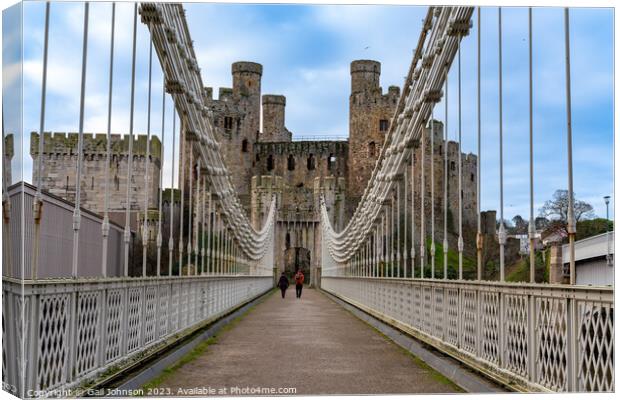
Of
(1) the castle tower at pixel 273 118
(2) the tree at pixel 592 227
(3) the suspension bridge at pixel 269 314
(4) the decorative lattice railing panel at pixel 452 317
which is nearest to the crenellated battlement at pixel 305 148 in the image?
(1) the castle tower at pixel 273 118

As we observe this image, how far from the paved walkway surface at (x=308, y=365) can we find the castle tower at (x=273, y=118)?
51.8 m

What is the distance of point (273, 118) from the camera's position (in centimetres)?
6347

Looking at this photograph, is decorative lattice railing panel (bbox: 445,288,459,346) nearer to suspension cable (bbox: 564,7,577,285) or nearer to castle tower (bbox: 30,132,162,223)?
suspension cable (bbox: 564,7,577,285)

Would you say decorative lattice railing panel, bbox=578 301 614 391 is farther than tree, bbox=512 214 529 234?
No

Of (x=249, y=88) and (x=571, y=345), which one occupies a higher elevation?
(x=249, y=88)

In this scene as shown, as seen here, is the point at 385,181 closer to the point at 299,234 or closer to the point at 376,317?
the point at 376,317

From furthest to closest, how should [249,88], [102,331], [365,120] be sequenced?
[249,88] < [365,120] < [102,331]

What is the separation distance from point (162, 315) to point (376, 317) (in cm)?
591

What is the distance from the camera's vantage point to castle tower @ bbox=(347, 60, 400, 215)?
182ft

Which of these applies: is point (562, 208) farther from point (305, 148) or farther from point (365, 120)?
point (305, 148)

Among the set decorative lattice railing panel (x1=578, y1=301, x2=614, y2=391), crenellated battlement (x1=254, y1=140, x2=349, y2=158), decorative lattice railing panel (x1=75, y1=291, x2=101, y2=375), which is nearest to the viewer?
decorative lattice railing panel (x1=578, y1=301, x2=614, y2=391)

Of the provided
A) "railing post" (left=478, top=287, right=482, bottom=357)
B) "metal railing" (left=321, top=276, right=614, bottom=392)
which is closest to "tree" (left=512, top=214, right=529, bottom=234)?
"metal railing" (left=321, top=276, right=614, bottom=392)

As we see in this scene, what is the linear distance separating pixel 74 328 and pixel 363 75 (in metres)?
53.7

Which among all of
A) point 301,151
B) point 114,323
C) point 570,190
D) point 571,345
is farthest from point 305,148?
point 571,345
